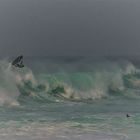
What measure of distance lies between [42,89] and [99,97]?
342cm

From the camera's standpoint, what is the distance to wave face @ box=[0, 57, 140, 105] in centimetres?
2422

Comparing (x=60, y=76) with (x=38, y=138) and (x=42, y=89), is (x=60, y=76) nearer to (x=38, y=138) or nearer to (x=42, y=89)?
(x=42, y=89)

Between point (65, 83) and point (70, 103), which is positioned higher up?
point (65, 83)

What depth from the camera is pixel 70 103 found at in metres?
22.0

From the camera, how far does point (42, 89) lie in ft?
89.1

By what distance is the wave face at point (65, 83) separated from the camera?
2422cm

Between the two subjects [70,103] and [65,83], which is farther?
[65,83]

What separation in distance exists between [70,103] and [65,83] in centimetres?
655

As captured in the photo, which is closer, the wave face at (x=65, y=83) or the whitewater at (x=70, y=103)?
the whitewater at (x=70, y=103)

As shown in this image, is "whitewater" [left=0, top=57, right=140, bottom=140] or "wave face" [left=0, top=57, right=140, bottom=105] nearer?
"whitewater" [left=0, top=57, right=140, bottom=140]

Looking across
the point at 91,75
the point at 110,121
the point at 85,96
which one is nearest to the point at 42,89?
the point at 85,96

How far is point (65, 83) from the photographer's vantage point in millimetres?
28500

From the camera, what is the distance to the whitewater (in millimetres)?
14812

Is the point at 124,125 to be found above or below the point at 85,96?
below
